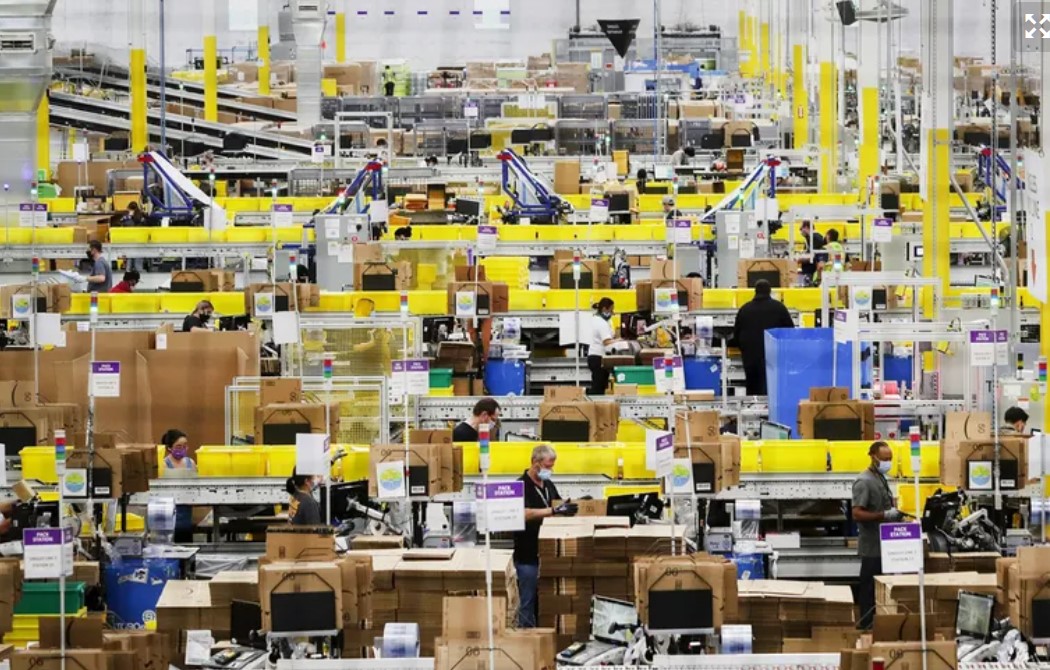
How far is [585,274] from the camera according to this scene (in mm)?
20547

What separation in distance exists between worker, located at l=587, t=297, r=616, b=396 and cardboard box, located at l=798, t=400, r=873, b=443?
377 centimetres

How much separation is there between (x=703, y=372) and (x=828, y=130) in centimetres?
1227

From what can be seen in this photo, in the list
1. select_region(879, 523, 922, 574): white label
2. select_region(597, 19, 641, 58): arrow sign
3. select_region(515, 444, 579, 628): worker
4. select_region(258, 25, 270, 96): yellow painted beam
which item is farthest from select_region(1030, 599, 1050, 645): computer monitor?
select_region(258, 25, 270, 96): yellow painted beam

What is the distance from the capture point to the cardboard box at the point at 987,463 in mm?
12344

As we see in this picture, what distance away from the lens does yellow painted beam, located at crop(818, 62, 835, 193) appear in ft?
95.1

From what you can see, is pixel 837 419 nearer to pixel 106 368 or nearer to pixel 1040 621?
pixel 1040 621

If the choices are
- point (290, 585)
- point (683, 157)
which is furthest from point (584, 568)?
point (683, 157)

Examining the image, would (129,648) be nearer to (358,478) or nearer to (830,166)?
(358,478)

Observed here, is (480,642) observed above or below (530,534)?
below

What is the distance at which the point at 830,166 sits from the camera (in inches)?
1144

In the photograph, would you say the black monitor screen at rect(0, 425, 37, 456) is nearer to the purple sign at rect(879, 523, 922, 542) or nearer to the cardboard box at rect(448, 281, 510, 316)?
the cardboard box at rect(448, 281, 510, 316)

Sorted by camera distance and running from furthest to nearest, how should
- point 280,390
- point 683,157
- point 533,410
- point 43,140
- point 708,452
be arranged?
point 43,140 → point 683,157 → point 533,410 → point 280,390 → point 708,452

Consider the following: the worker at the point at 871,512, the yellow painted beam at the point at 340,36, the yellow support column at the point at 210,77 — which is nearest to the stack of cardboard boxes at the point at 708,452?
the worker at the point at 871,512

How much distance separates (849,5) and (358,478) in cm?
1470
